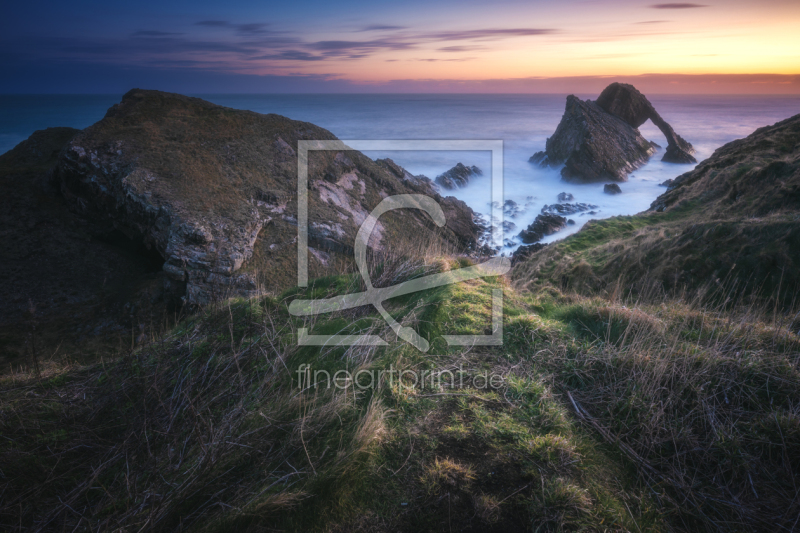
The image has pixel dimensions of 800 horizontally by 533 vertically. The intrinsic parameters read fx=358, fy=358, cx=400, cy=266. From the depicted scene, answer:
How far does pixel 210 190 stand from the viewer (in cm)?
1072

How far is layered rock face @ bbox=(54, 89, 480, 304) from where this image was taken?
30.5 ft

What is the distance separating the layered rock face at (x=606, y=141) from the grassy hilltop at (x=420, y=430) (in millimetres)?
35587

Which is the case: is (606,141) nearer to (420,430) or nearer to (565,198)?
(565,198)

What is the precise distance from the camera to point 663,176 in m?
37.1

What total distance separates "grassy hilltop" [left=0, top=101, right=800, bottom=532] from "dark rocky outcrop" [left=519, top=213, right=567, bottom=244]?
17296 mm

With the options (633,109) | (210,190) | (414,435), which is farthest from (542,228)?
(633,109)

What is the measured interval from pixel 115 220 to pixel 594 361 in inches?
478

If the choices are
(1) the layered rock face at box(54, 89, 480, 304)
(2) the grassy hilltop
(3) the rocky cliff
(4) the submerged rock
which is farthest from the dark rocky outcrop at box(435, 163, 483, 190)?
(2) the grassy hilltop

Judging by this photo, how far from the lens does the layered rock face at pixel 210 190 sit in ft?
30.5

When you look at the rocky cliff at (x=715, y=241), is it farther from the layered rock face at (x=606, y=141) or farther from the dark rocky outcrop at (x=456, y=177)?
the layered rock face at (x=606, y=141)

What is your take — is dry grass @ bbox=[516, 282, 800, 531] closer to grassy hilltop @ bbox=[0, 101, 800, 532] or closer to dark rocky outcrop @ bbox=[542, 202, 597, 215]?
grassy hilltop @ bbox=[0, 101, 800, 532]

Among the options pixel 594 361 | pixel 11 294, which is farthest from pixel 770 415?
pixel 11 294

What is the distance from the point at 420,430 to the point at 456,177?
30135mm

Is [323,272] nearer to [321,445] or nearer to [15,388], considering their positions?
Result: [15,388]
